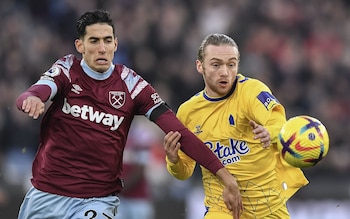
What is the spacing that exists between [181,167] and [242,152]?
58 cm

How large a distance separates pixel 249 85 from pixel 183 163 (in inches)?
36.9

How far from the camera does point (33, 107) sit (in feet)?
22.5

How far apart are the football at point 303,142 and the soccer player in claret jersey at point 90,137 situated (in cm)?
57

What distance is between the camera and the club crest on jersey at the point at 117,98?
7.66 m

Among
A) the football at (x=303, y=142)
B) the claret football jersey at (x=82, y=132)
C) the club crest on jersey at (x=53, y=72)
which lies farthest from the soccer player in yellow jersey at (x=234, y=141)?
the club crest on jersey at (x=53, y=72)

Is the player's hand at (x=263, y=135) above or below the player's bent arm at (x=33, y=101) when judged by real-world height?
below

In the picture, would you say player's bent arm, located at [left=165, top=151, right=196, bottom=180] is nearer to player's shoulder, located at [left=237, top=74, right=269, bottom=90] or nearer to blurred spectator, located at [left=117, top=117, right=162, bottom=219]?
player's shoulder, located at [left=237, top=74, right=269, bottom=90]

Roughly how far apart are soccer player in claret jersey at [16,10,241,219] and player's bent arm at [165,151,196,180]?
39 centimetres

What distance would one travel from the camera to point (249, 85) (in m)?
7.85

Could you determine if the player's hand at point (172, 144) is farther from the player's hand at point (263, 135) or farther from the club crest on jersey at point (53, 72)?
the club crest on jersey at point (53, 72)

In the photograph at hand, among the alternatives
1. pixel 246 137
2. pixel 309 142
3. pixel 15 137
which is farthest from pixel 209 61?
pixel 15 137

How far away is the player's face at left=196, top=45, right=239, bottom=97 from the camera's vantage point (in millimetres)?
7836

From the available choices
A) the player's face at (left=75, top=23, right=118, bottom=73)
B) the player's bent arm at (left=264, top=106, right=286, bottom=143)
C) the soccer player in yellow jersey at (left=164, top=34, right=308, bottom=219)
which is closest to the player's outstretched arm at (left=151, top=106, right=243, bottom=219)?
the soccer player in yellow jersey at (left=164, top=34, right=308, bottom=219)

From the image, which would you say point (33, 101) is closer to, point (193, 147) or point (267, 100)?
point (193, 147)
